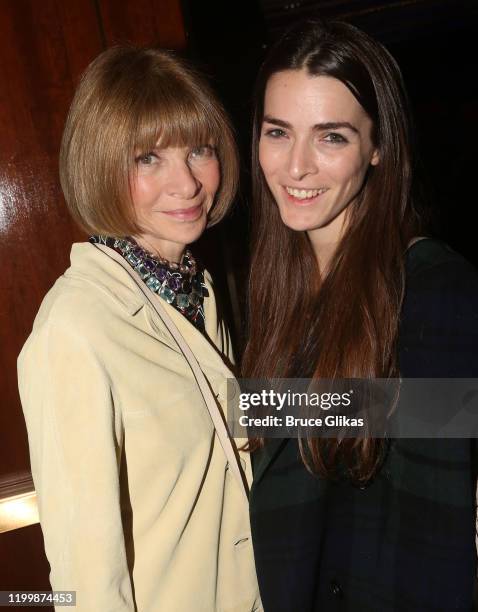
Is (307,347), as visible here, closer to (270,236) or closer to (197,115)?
(270,236)

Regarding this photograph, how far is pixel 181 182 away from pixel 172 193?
0.03m

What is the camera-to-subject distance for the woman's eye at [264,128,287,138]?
1405mm

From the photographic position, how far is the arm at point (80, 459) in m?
1.08

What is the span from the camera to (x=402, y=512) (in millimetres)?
1169

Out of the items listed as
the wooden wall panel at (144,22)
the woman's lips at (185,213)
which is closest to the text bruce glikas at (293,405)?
the woman's lips at (185,213)

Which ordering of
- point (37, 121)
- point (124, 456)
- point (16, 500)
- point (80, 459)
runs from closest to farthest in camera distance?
point (80, 459), point (124, 456), point (37, 121), point (16, 500)

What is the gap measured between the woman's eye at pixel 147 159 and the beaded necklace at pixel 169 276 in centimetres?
19

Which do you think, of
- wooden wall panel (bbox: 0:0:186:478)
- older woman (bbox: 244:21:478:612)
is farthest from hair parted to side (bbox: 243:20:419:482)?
wooden wall panel (bbox: 0:0:186:478)

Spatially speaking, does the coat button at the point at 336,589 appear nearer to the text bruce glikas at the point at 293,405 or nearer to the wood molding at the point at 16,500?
the text bruce glikas at the point at 293,405

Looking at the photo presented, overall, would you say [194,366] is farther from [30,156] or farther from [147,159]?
[30,156]

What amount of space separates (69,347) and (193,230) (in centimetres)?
49

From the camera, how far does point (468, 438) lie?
1.09 meters
